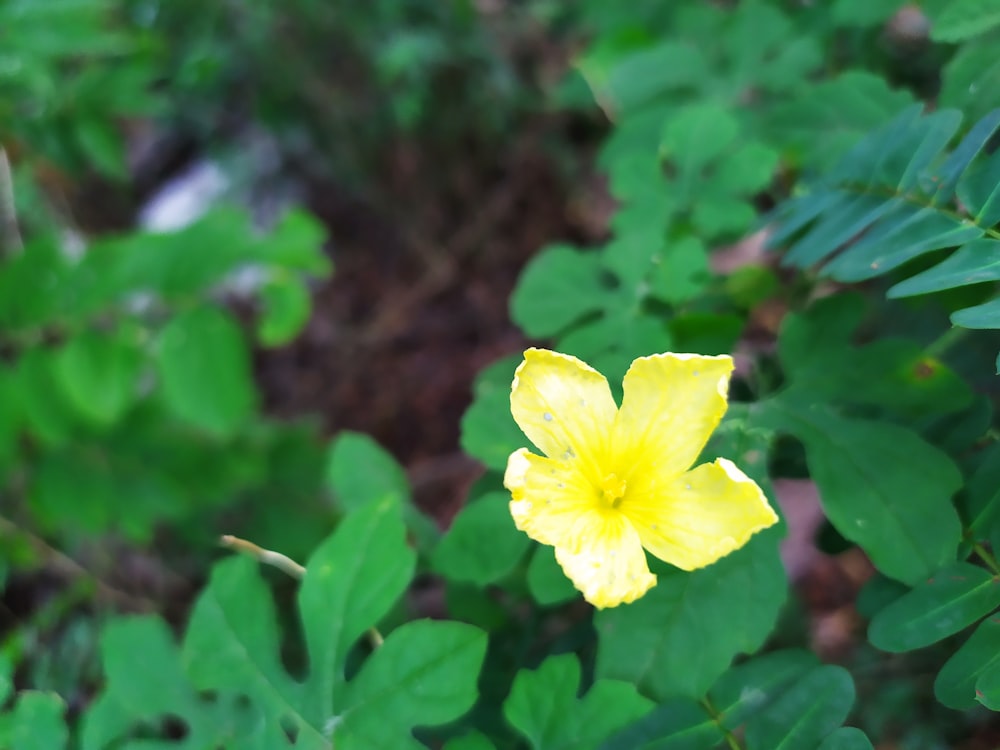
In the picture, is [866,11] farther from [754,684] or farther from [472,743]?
[472,743]

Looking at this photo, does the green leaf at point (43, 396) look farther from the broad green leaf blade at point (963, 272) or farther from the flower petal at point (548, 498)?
the broad green leaf blade at point (963, 272)

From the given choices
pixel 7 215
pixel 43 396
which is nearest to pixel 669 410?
pixel 43 396

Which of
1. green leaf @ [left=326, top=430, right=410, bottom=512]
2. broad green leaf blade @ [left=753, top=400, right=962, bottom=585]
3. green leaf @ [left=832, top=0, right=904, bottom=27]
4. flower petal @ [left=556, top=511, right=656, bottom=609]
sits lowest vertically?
green leaf @ [left=326, top=430, right=410, bottom=512]

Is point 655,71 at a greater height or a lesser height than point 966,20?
lesser

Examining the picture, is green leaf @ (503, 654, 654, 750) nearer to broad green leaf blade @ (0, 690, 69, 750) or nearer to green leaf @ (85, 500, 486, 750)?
green leaf @ (85, 500, 486, 750)

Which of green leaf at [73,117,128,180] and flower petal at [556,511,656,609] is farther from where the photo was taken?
green leaf at [73,117,128,180]

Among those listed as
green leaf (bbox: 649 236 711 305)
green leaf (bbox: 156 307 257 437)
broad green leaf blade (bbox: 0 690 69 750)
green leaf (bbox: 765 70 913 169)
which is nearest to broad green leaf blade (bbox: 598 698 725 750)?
green leaf (bbox: 649 236 711 305)

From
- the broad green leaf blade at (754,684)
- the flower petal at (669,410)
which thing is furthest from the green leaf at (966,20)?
the broad green leaf blade at (754,684)
